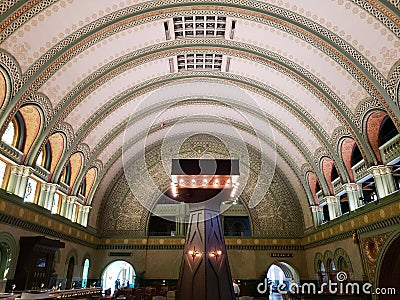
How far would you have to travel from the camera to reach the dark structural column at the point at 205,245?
6.25 m

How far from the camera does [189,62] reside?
574 inches

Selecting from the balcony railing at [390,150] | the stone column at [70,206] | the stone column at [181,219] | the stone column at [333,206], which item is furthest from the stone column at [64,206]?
the balcony railing at [390,150]

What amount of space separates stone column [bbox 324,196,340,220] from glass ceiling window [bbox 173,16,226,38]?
9.62m

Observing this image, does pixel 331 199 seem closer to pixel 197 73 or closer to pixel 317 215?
pixel 317 215

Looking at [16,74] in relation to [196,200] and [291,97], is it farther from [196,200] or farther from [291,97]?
[291,97]

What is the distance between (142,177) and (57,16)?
39.2ft

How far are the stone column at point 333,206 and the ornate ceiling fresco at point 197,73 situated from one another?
1321 mm

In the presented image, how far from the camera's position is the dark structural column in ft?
20.5

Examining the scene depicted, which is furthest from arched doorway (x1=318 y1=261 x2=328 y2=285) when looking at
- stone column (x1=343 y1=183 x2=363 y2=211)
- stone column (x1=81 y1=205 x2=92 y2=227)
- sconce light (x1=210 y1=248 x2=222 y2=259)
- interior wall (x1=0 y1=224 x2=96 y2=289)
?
stone column (x1=81 y1=205 x2=92 y2=227)

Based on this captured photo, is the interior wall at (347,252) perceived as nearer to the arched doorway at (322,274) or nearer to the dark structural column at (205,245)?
the arched doorway at (322,274)

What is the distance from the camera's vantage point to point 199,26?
1243 centimetres

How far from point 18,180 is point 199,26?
9.10 metres

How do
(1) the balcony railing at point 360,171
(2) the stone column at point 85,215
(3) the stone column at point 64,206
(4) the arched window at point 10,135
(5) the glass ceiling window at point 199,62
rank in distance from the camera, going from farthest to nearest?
(2) the stone column at point 85,215 → (3) the stone column at point 64,206 → (5) the glass ceiling window at point 199,62 → (1) the balcony railing at point 360,171 → (4) the arched window at point 10,135

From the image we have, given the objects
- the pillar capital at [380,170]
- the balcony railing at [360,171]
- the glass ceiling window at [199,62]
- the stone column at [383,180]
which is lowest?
the stone column at [383,180]
